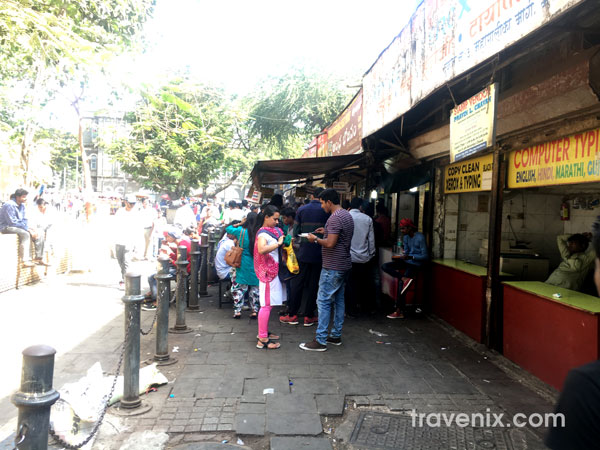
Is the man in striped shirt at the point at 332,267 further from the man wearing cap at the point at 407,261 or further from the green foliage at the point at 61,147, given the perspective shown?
the green foliage at the point at 61,147

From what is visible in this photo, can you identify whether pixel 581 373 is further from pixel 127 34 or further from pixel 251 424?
pixel 127 34

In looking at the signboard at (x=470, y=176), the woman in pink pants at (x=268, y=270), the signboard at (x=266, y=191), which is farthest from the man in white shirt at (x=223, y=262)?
the signboard at (x=266, y=191)

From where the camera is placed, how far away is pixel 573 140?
420 cm

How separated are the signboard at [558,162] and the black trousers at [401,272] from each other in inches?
88.0

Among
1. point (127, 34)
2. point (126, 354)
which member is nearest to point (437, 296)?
point (126, 354)

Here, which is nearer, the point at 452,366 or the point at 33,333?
the point at 452,366

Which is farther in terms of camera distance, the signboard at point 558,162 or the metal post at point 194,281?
the metal post at point 194,281

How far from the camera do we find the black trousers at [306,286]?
6.46 metres

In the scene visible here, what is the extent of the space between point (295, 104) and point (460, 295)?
18.6 metres

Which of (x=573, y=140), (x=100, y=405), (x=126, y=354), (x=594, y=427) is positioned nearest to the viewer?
(x=594, y=427)

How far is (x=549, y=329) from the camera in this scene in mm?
4316

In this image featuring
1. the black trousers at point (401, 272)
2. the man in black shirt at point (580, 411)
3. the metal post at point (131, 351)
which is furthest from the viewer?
Answer: the black trousers at point (401, 272)

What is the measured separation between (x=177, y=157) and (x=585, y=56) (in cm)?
2658

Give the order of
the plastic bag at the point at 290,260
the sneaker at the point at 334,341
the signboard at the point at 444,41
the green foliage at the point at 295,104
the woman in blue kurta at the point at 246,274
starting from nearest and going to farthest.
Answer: the signboard at the point at 444,41 < the sneaker at the point at 334,341 < the plastic bag at the point at 290,260 < the woman in blue kurta at the point at 246,274 < the green foliage at the point at 295,104
